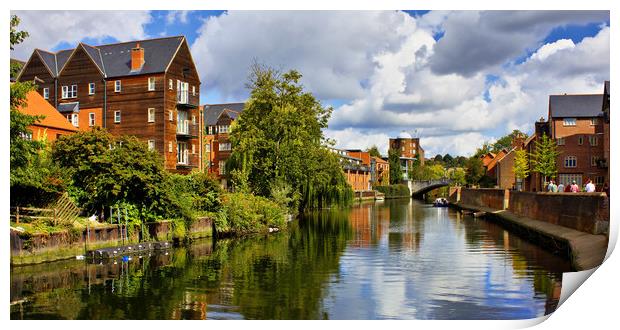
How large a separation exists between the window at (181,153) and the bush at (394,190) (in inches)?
3070

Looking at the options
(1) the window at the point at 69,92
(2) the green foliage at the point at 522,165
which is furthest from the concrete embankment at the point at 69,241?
(2) the green foliage at the point at 522,165

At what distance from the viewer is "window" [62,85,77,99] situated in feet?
153

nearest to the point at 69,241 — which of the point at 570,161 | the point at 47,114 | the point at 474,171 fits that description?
the point at 47,114

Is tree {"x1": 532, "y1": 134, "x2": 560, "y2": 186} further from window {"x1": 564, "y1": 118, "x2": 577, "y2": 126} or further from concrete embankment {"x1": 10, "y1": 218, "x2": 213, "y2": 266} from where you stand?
concrete embankment {"x1": 10, "y1": 218, "x2": 213, "y2": 266}

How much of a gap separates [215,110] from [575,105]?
40604 mm

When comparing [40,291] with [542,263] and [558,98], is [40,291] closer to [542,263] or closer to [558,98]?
[542,263]

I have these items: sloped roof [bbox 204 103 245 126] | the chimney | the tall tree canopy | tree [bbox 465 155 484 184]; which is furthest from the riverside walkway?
tree [bbox 465 155 484 184]

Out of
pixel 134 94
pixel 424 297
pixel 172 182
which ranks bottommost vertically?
pixel 424 297

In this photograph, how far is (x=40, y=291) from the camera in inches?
711

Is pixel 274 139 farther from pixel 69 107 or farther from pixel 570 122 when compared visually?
pixel 570 122

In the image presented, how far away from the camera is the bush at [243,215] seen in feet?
117

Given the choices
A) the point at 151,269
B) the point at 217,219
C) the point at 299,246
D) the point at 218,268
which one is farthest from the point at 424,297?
the point at 217,219

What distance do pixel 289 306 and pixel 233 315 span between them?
5.58 feet

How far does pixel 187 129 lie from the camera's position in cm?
4709
